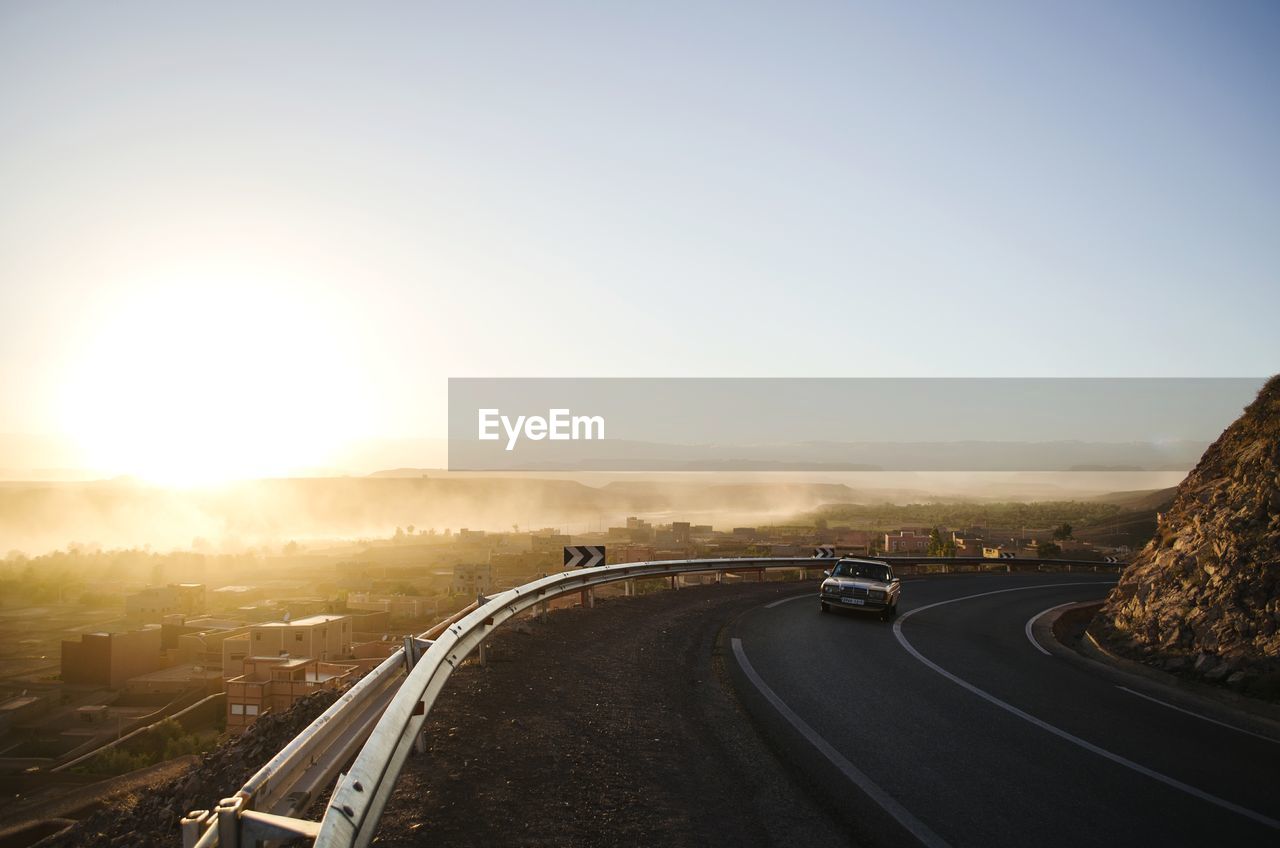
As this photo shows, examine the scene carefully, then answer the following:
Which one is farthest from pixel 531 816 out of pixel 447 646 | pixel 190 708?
pixel 190 708

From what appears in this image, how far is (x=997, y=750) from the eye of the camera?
7387 mm

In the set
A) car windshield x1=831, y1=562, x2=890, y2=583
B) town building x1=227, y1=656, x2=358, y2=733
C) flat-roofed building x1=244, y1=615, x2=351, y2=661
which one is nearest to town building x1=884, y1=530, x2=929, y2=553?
car windshield x1=831, y1=562, x2=890, y2=583

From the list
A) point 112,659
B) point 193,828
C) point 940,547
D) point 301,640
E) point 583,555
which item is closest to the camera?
point 193,828

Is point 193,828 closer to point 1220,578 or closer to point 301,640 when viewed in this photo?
point 301,640

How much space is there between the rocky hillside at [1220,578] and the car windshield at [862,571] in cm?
508

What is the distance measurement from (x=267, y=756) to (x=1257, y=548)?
51.4ft

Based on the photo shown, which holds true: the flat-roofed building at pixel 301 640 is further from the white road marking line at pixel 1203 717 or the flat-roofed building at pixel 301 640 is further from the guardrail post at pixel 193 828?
the white road marking line at pixel 1203 717

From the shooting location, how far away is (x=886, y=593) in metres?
19.0

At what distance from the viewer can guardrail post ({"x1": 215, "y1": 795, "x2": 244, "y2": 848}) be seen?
9.86ft

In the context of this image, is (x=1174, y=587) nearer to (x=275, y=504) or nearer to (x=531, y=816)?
(x=531, y=816)

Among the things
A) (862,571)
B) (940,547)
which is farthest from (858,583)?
(940,547)

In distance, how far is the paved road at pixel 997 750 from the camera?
17.8 ft

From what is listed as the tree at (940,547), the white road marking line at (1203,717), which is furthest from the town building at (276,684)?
the tree at (940,547)

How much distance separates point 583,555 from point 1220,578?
13142mm
